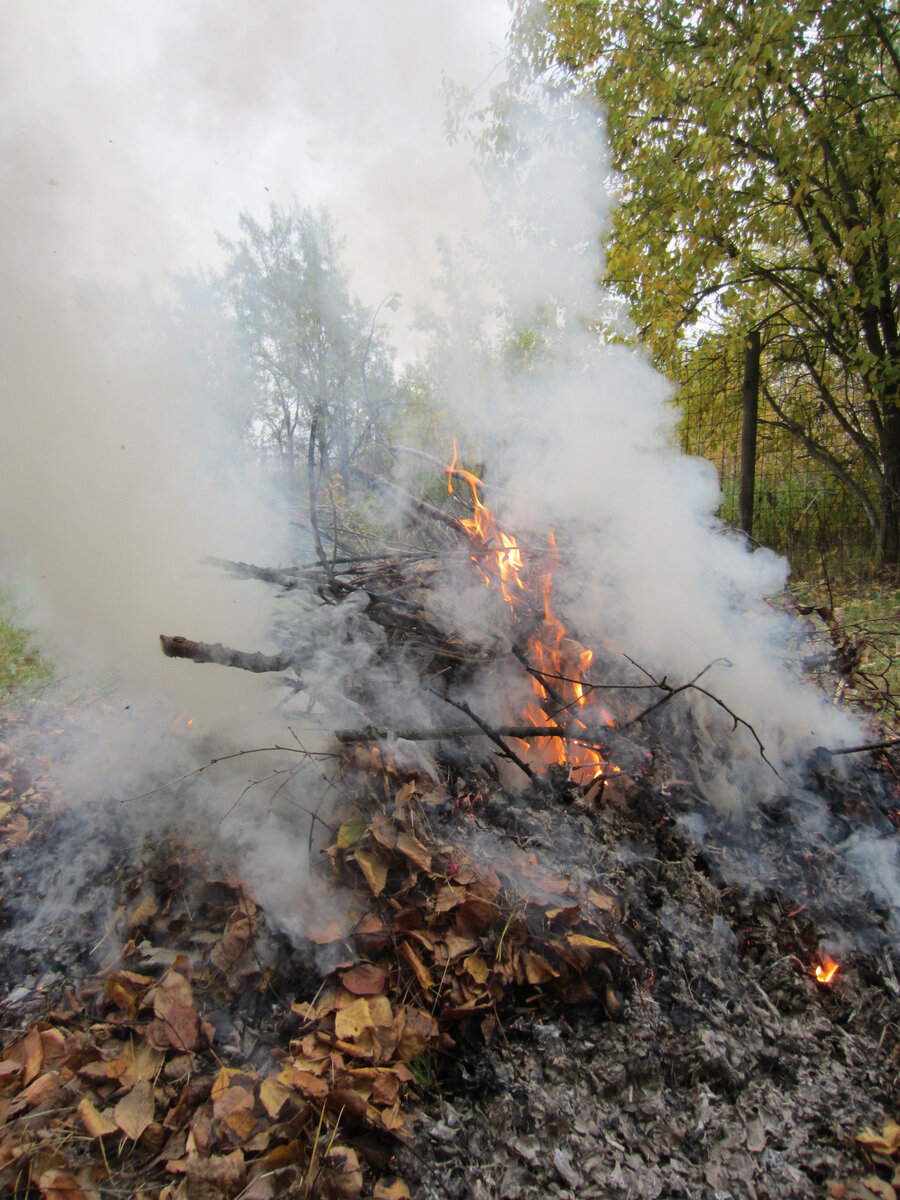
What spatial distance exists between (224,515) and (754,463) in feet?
20.1

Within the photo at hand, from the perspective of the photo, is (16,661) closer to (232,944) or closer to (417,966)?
(232,944)

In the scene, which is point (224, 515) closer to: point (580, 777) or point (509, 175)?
point (580, 777)

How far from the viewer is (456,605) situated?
3318 millimetres

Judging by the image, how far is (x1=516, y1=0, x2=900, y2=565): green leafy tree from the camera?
491 centimetres

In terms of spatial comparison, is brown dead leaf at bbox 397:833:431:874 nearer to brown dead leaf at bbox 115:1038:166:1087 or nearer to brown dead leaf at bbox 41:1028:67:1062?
brown dead leaf at bbox 115:1038:166:1087

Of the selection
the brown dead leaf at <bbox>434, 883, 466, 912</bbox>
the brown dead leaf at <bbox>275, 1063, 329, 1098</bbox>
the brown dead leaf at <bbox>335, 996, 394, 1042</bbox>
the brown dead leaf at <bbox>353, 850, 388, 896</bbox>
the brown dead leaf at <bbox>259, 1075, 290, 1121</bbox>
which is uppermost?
the brown dead leaf at <bbox>353, 850, 388, 896</bbox>

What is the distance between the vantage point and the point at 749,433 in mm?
6812

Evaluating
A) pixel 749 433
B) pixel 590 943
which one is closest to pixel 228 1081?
pixel 590 943

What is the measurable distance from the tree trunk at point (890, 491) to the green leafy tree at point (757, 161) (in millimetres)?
13

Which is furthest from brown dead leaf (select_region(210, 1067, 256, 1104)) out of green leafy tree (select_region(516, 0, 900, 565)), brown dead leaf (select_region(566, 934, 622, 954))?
green leafy tree (select_region(516, 0, 900, 565))

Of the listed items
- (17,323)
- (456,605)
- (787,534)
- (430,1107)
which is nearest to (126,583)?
(17,323)

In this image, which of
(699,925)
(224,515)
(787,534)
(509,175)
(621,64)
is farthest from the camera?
(787,534)

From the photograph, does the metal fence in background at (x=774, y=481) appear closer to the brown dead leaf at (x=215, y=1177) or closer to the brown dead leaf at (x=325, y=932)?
the brown dead leaf at (x=325, y=932)

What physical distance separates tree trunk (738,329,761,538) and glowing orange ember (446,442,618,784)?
4.40 metres
